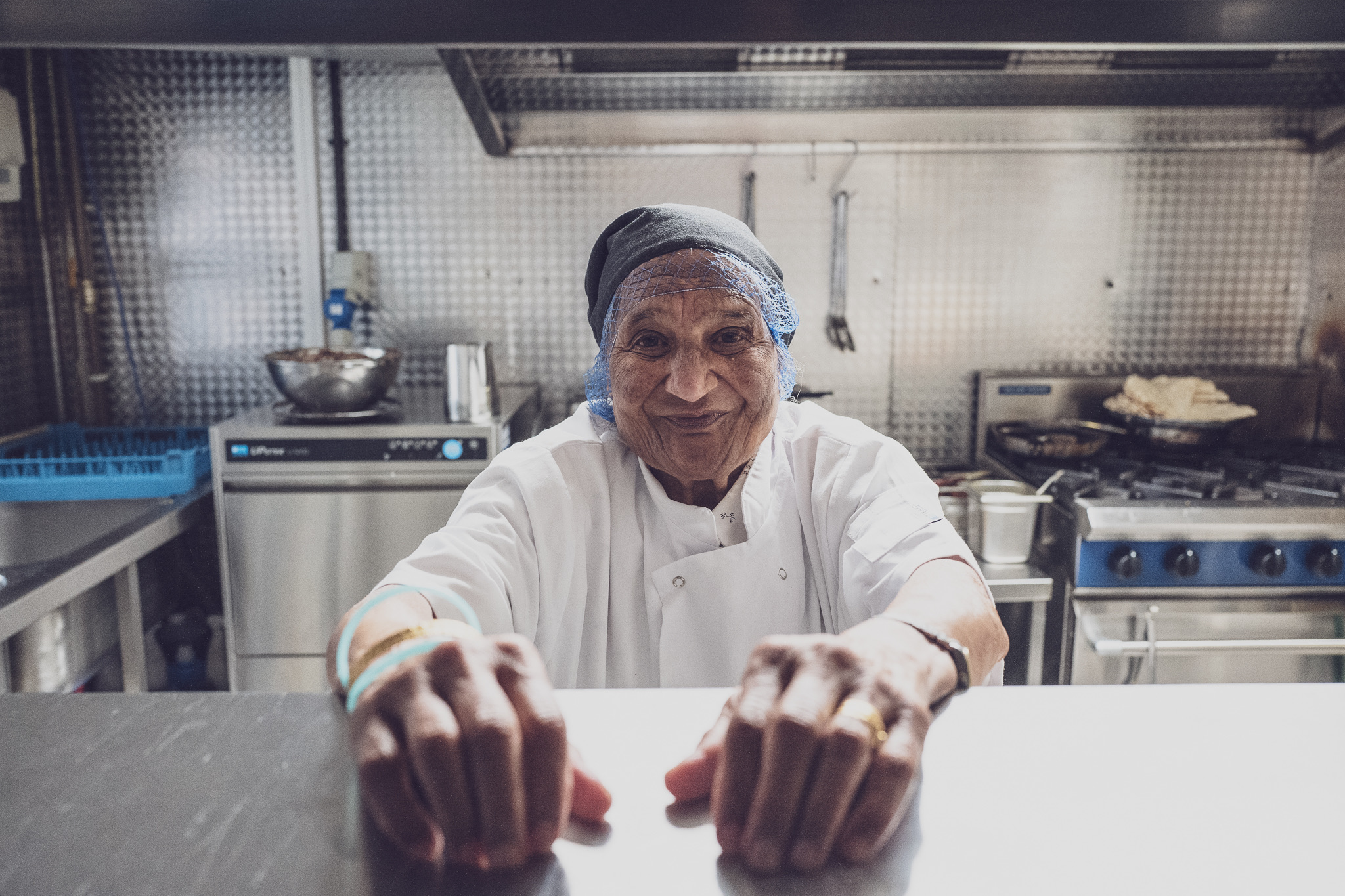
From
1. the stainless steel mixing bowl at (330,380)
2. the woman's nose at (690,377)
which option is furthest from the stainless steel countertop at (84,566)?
the woman's nose at (690,377)

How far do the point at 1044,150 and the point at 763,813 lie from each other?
3.23 m

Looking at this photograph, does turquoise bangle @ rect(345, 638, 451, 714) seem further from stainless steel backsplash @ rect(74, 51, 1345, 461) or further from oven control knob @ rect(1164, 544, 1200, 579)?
stainless steel backsplash @ rect(74, 51, 1345, 461)

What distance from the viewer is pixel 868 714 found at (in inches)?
19.1

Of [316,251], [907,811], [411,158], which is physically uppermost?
[411,158]

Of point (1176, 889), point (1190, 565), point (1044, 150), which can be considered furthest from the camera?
point (1044, 150)

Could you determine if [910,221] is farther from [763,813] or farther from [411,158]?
[763,813]

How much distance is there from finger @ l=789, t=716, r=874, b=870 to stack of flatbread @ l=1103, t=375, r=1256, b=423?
9.32 feet

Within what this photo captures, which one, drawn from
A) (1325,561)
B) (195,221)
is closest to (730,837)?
(1325,561)

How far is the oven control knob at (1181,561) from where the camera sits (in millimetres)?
2281

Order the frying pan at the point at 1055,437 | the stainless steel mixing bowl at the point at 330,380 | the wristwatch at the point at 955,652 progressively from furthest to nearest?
the frying pan at the point at 1055,437
the stainless steel mixing bowl at the point at 330,380
the wristwatch at the point at 955,652

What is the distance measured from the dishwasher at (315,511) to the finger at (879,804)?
6.90 feet

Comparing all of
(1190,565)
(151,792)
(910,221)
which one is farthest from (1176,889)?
(910,221)

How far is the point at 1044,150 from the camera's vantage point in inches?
123

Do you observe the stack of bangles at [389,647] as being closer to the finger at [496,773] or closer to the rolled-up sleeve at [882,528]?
the finger at [496,773]
